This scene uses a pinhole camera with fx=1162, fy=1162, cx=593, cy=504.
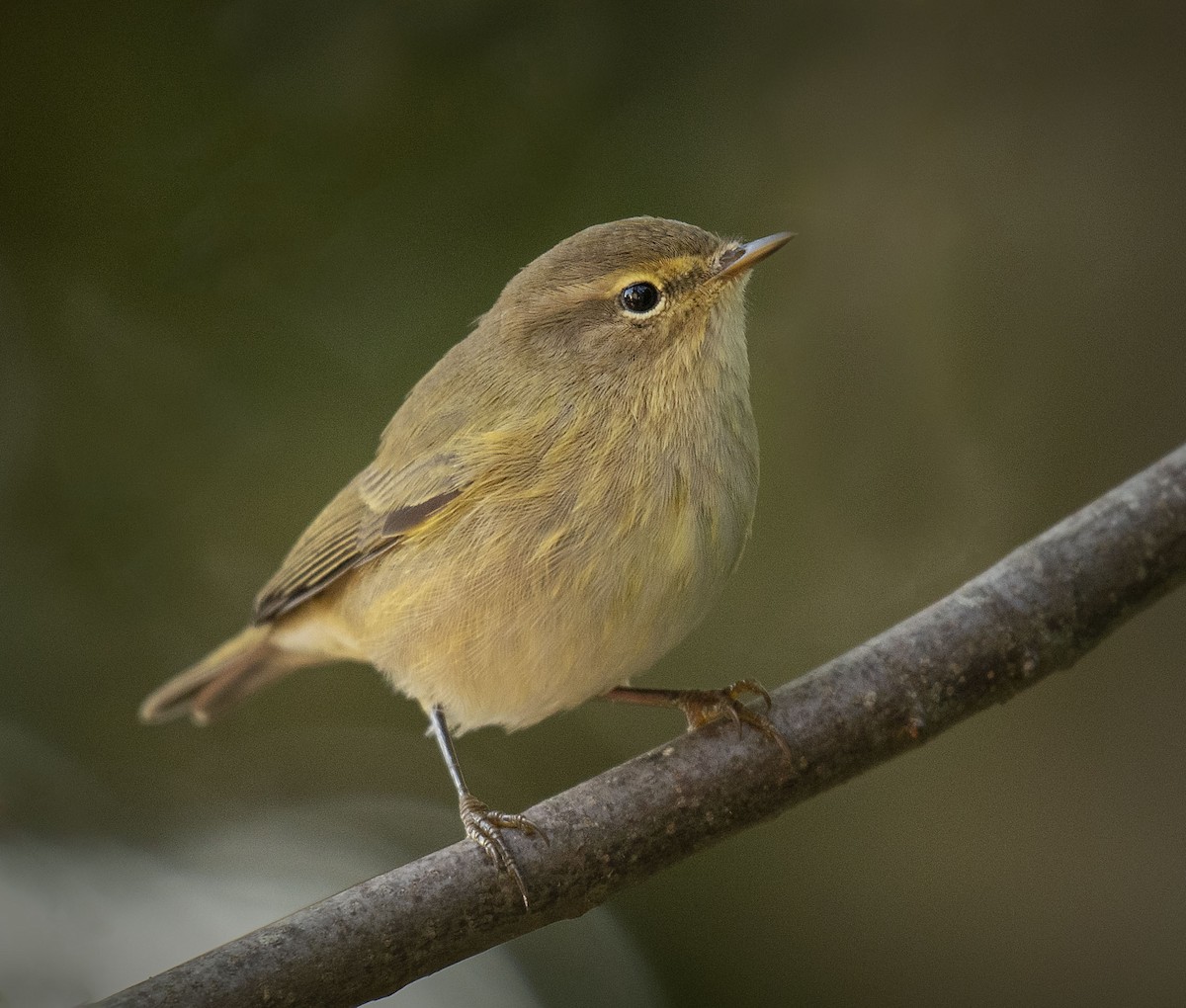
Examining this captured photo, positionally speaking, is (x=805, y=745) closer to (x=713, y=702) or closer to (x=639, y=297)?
(x=713, y=702)

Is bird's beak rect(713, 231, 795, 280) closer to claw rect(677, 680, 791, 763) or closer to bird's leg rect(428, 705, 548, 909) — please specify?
claw rect(677, 680, 791, 763)

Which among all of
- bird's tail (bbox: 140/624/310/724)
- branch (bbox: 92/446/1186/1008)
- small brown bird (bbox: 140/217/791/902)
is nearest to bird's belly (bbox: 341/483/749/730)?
small brown bird (bbox: 140/217/791/902)

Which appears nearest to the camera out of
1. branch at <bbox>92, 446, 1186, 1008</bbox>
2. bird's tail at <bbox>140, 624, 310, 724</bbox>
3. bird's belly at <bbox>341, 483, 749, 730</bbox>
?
branch at <bbox>92, 446, 1186, 1008</bbox>

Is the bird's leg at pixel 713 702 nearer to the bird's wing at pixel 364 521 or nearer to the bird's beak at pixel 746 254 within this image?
the bird's wing at pixel 364 521

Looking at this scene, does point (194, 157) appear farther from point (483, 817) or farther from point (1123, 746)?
point (1123, 746)

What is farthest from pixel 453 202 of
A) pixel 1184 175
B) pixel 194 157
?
pixel 1184 175

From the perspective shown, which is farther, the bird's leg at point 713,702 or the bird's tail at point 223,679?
the bird's tail at point 223,679

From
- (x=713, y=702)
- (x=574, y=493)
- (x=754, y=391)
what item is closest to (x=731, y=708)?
(x=713, y=702)

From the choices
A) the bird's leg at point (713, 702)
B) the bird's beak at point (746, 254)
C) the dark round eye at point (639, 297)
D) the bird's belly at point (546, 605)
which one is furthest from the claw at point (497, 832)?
the bird's beak at point (746, 254)
